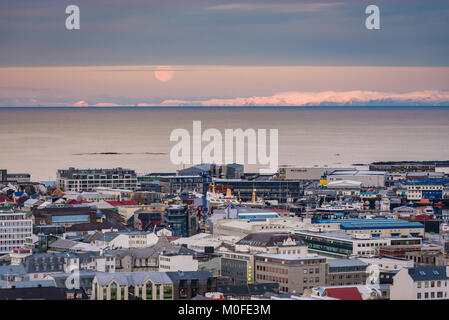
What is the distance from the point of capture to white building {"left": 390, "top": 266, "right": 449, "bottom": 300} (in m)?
11.5

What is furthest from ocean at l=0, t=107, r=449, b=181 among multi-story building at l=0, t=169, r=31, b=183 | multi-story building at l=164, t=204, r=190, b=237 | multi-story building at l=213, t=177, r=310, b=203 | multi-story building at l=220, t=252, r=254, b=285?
multi-story building at l=220, t=252, r=254, b=285

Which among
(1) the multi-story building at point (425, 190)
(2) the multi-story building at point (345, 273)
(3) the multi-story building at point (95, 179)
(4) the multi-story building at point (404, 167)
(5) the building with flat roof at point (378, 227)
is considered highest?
(4) the multi-story building at point (404, 167)

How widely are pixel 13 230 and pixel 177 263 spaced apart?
185 inches

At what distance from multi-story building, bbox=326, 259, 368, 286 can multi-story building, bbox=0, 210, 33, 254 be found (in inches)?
236

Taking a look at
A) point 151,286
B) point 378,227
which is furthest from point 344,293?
point 378,227

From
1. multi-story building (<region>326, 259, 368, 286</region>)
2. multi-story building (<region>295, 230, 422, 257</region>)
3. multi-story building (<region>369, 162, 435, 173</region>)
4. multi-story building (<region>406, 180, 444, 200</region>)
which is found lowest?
multi-story building (<region>326, 259, 368, 286</region>)

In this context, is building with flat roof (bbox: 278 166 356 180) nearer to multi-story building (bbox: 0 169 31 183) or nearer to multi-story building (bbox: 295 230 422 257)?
multi-story building (bbox: 0 169 31 183)

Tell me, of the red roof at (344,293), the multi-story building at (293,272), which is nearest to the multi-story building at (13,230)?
the multi-story building at (293,272)

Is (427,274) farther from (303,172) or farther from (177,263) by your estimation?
(303,172)

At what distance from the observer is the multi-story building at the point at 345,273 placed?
45.0 feet

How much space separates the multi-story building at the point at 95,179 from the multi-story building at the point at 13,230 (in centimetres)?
1213

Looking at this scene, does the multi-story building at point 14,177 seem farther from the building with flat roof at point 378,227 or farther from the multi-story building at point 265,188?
the building with flat roof at point 378,227
